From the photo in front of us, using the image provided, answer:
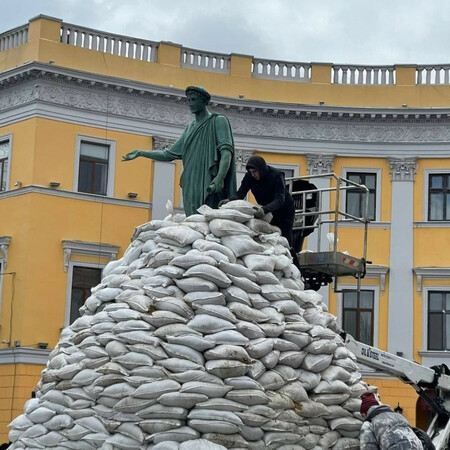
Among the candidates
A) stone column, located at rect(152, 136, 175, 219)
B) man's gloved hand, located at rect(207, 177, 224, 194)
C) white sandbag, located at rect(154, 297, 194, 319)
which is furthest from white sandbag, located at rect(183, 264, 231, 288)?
stone column, located at rect(152, 136, 175, 219)

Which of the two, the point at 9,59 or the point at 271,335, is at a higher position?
the point at 9,59

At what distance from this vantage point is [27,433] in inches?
396

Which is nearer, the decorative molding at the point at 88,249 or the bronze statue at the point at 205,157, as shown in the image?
the bronze statue at the point at 205,157

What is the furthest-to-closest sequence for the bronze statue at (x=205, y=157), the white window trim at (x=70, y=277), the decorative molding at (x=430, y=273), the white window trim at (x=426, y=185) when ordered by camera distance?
the white window trim at (x=426, y=185) < the decorative molding at (x=430, y=273) < the white window trim at (x=70, y=277) < the bronze statue at (x=205, y=157)

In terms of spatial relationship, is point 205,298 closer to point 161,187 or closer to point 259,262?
point 259,262

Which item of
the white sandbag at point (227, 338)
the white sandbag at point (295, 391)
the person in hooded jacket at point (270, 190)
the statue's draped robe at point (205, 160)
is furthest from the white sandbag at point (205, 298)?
the statue's draped robe at point (205, 160)

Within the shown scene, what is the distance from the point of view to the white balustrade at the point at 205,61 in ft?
102

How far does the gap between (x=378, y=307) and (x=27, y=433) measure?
69.6 feet

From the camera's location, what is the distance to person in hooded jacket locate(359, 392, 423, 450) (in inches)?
356

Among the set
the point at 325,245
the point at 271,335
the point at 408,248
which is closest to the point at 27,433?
the point at 271,335

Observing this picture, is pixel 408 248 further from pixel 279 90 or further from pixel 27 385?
pixel 27 385

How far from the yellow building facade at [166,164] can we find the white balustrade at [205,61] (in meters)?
A: 0.04

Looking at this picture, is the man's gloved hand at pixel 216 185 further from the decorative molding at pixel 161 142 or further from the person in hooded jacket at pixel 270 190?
the decorative molding at pixel 161 142

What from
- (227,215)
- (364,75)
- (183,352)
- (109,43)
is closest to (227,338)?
(183,352)
